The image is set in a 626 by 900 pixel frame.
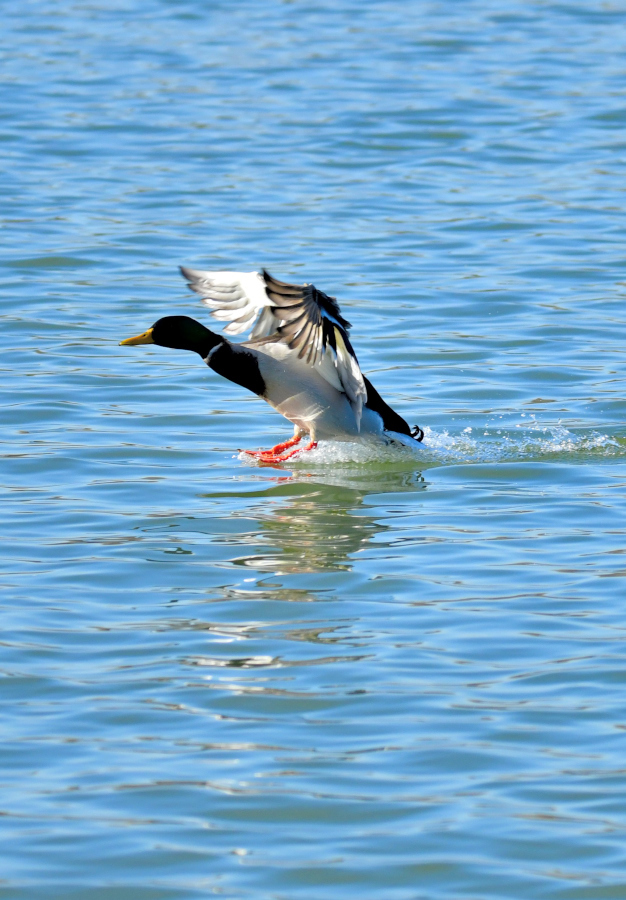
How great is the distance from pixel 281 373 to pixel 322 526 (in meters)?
1.49

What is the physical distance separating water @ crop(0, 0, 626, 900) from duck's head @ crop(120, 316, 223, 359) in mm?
599

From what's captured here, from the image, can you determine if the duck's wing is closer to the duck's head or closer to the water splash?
the duck's head

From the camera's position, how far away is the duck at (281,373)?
8.70 meters

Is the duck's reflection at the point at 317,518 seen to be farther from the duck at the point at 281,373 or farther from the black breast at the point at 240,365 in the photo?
the black breast at the point at 240,365

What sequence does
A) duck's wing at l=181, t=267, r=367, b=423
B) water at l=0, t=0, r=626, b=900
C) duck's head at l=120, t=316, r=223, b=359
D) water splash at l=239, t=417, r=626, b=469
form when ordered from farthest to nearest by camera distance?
1. duck's head at l=120, t=316, r=223, b=359
2. water splash at l=239, t=417, r=626, b=469
3. duck's wing at l=181, t=267, r=367, b=423
4. water at l=0, t=0, r=626, b=900

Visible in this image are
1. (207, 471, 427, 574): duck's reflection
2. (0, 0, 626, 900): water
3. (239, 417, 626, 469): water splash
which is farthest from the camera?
(239, 417, 626, 469): water splash

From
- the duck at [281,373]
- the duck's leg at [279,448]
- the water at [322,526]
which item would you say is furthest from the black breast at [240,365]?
the water at [322,526]

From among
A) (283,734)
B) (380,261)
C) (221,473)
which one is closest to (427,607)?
(283,734)

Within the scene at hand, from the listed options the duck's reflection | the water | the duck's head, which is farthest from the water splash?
the duck's head

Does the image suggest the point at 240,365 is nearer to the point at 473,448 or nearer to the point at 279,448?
the point at 279,448

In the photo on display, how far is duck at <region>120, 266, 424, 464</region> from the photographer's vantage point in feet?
28.5

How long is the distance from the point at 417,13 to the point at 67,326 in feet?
53.8

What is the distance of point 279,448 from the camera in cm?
893

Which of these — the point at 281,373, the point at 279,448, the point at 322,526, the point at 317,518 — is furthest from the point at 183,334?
the point at 322,526
